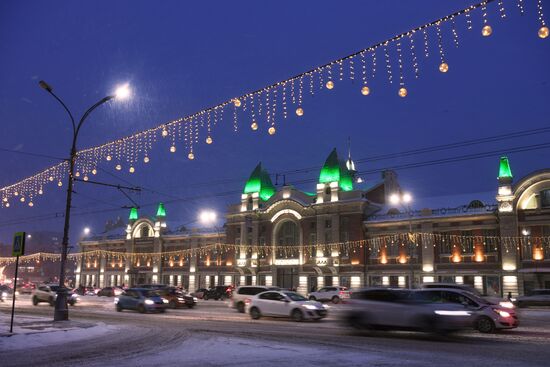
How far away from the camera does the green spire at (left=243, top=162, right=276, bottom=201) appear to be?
2665 inches

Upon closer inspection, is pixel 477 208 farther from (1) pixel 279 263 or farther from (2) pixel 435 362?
(2) pixel 435 362

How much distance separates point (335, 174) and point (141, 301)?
34.3 metres

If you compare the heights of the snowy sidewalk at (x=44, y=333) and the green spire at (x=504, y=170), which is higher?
the green spire at (x=504, y=170)

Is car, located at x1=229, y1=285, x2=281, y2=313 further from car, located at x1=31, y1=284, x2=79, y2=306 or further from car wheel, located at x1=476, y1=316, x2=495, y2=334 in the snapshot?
car wheel, located at x1=476, y1=316, x2=495, y2=334

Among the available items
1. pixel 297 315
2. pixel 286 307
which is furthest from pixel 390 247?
pixel 297 315

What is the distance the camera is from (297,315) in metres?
24.6

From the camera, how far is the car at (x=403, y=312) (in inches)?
679

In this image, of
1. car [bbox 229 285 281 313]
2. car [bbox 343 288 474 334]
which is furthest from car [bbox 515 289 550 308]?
car [bbox 343 288 474 334]

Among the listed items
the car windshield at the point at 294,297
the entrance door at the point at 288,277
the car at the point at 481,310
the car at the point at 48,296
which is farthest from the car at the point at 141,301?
the entrance door at the point at 288,277

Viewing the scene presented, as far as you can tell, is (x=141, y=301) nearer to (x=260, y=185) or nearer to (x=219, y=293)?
(x=219, y=293)

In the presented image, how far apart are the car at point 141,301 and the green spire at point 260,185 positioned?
36.7m

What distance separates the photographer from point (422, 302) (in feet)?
57.9

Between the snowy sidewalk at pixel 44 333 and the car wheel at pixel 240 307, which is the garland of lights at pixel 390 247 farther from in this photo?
the snowy sidewalk at pixel 44 333

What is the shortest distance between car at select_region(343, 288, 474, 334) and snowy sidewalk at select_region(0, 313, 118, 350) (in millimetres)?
8829
